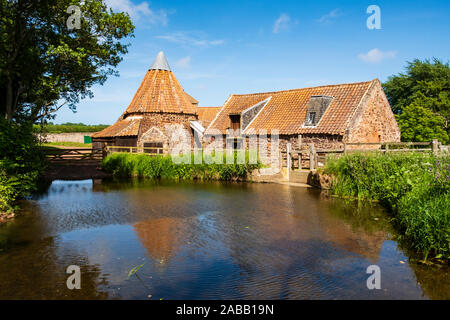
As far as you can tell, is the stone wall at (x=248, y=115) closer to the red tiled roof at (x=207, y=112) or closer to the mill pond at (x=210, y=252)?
the mill pond at (x=210, y=252)

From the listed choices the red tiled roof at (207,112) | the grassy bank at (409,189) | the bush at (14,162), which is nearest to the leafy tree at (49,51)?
the bush at (14,162)

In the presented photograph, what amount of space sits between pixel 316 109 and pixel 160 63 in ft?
55.8

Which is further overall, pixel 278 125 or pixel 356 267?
pixel 278 125

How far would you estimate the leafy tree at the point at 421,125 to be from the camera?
3084cm

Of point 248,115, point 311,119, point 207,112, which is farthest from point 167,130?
point 207,112

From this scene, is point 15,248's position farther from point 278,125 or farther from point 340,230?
point 278,125

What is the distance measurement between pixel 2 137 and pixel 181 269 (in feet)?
26.2

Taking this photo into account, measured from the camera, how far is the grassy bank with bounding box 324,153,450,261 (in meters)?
6.87

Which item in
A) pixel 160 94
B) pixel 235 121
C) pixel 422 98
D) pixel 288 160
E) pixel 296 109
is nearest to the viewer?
pixel 288 160

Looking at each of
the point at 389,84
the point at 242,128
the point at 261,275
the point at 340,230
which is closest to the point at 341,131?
the point at 242,128

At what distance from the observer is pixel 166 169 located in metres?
22.8

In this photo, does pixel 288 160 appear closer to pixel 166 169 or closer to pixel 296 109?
pixel 296 109

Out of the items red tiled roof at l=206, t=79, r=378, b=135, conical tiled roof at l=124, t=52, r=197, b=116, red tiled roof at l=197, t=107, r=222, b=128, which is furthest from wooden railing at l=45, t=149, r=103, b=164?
red tiled roof at l=197, t=107, r=222, b=128

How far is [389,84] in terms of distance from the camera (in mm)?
41000
